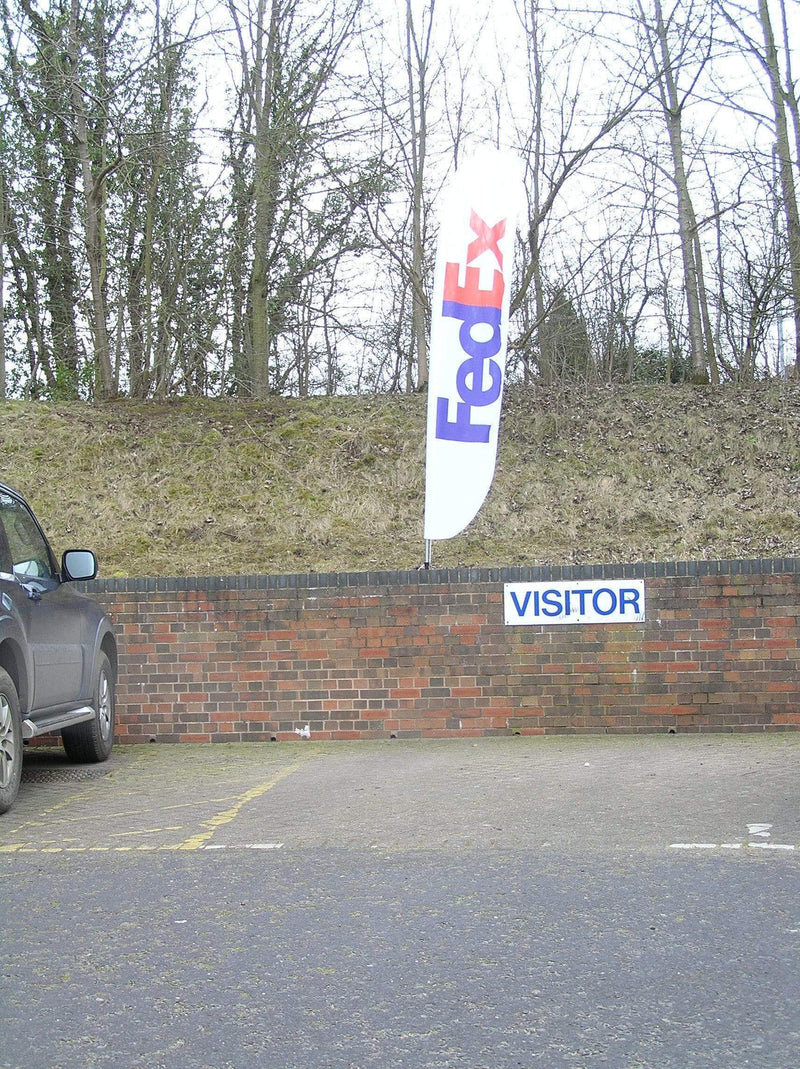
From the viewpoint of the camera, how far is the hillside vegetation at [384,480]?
46.6 ft

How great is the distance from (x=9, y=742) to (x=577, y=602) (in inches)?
214

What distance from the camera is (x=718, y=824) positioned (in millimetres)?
5992

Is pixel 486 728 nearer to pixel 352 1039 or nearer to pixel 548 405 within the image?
pixel 352 1039

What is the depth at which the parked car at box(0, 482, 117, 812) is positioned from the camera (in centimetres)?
668

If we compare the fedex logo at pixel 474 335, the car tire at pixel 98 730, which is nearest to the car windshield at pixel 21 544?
the car tire at pixel 98 730

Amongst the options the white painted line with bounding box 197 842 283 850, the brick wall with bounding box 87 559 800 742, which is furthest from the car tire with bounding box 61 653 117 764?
the white painted line with bounding box 197 842 283 850

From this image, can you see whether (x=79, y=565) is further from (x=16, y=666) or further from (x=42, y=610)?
(x=16, y=666)

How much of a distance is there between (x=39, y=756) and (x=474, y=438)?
474 centimetres

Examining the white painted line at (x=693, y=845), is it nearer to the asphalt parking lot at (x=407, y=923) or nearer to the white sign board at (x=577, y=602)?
the asphalt parking lot at (x=407, y=923)

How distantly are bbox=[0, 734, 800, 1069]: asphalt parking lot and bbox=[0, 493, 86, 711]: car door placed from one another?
727 mm

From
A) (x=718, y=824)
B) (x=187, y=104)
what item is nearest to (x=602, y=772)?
(x=718, y=824)

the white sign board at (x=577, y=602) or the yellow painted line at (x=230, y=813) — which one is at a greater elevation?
the white sign board at (x=577, y=602)

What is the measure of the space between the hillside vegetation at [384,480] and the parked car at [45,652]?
4.74m

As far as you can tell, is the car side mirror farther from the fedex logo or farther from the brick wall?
the fedex logo
